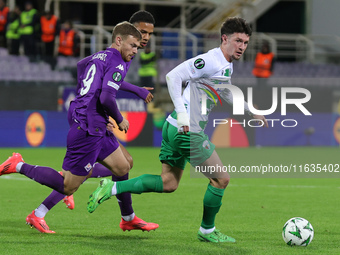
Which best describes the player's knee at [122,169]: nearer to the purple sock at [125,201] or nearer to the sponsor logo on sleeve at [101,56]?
the purple sock at [125,201]

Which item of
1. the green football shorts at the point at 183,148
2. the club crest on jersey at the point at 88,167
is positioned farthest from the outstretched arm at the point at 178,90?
the club crest on jersey at the point at 88,167

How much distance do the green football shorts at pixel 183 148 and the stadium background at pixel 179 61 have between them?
860cm

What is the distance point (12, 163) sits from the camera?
19.4 ft

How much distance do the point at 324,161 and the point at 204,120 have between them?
33.8 feet

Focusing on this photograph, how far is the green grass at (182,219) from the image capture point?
5.29 metres

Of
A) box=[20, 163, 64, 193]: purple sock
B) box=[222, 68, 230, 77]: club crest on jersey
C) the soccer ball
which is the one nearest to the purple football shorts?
Result: box=[20, 163, 64, 193]: purple sock

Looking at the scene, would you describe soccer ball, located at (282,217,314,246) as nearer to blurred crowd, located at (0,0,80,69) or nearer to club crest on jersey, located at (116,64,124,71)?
club crest on jersey, located at (116,64,124,71)

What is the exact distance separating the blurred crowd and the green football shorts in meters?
14.7

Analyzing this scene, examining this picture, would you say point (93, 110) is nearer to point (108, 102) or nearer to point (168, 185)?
point (108, 102)

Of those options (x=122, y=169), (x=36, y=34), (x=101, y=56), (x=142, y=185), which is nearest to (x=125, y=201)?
(x=122, y=169)

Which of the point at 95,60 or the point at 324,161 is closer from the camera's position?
the point at 95,60

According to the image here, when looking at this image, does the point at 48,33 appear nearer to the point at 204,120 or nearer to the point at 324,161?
the point at 324,161

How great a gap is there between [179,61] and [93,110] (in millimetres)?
16922

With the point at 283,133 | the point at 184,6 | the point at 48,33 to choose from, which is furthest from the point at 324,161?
the point at 184,6
